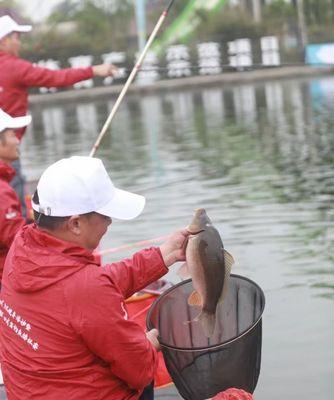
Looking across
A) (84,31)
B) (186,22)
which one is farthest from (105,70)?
(84,31)

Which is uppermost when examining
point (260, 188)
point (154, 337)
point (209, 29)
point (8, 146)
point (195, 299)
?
point (8, 146)

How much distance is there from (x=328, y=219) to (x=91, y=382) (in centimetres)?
536

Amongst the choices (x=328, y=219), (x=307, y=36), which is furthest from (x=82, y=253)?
(x=307, y=36)

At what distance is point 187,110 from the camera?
23250mm

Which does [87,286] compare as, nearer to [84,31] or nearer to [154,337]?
[154,337]

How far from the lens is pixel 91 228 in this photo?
3.26 meters

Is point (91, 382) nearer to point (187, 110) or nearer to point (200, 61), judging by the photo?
point (187, 110)

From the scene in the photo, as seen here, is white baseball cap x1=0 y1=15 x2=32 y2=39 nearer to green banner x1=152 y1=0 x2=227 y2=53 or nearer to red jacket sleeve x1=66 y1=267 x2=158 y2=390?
red jacket sleeve x1=66 y1=267 x2=158 y2=390

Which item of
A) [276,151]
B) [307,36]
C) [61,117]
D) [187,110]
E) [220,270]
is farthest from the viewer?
[307,36]

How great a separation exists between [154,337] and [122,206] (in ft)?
2.06

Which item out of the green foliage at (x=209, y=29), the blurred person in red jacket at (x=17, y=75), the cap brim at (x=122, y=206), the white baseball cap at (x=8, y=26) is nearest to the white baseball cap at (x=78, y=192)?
the cap brim at (x=122, y=206)

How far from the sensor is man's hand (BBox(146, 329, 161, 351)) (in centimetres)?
355

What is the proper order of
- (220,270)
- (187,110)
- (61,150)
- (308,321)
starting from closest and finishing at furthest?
1. (220,270)
2. (308,321)
3. (61,150)
4. (187,110)

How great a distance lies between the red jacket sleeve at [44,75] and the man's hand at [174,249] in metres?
4.14
